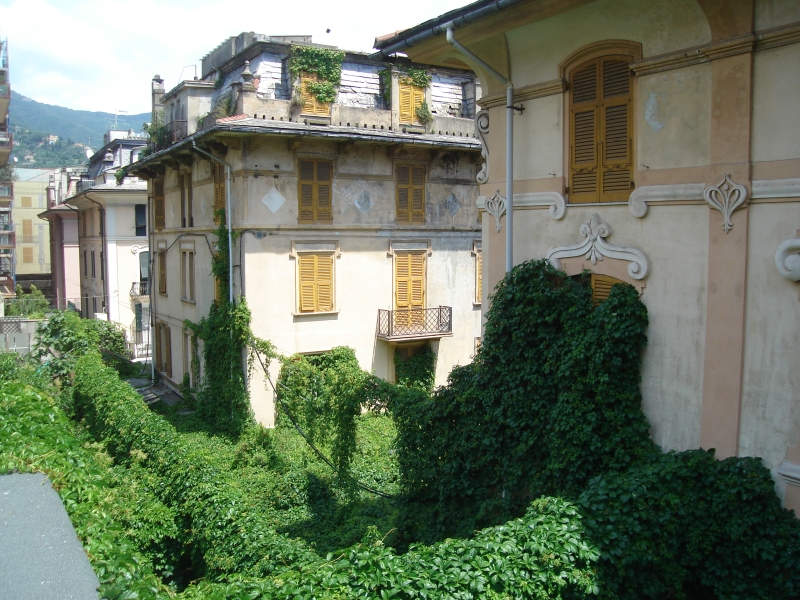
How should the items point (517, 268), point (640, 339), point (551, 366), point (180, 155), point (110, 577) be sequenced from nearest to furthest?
point (110, 577)
point (640, 339)
point (551, 366)
point (517, 268)
point (180, 155)

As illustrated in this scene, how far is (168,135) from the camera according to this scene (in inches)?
990

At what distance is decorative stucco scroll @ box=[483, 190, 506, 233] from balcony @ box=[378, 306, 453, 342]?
11.5 metres

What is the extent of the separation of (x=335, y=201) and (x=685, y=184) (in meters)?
14.2

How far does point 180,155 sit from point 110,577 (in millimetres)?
19296

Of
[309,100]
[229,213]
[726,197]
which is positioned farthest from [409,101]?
[726,197]

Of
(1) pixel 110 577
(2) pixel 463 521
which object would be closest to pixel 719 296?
(2) pixel 463 521

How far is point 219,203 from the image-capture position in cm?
2161

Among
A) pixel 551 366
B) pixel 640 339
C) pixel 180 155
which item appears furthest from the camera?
pixel 180 155

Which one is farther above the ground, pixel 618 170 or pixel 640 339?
pixel 618 170

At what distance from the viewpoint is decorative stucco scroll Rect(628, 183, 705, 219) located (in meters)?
8.08

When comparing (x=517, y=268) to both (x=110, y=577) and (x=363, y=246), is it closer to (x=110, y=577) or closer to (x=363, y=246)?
(x=110, y=577)

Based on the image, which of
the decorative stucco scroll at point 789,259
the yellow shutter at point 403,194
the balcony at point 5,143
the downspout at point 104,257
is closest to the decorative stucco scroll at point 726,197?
the decorative stucco scroll at point 789,259

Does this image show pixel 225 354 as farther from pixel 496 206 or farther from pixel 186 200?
pixel 496 206

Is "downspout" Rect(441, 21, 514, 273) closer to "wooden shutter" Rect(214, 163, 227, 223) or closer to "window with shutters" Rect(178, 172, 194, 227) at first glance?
"wooden shutter" Rect(214, 163, 227, 223)
